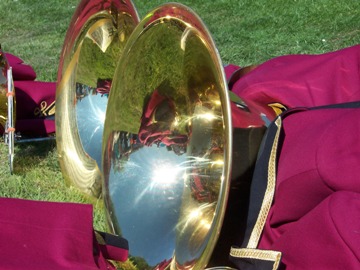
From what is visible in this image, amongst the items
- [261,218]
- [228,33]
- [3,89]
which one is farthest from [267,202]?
[228,33]

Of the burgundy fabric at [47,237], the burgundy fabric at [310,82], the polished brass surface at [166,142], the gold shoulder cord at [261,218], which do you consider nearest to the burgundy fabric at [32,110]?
the polished brass surface at [166,142]

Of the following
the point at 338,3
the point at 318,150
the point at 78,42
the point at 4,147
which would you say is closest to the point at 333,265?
the point at 318,150

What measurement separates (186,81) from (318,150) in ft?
2.21

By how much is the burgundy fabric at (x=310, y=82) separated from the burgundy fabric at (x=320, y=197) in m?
0.33

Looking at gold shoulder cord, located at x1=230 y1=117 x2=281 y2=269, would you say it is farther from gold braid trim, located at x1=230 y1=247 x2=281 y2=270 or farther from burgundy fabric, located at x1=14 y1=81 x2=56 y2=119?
burgundy fabric, located at x1=14 y1=81 x2=56 y2=119

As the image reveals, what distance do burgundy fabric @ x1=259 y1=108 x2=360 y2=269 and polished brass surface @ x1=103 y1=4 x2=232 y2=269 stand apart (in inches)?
9.1

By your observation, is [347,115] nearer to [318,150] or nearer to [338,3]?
[318,150]

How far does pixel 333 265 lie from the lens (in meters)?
1.57

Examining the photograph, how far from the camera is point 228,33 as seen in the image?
190 inches

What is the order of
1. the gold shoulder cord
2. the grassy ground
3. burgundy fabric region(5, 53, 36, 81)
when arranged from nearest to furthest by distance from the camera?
the gold shoulder cord
the grassy ground
burgundy fabric region(5, 53, 36, 81)

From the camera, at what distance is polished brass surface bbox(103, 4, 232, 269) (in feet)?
6.73

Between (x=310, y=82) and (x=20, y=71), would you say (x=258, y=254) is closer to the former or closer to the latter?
(x=310, y=82)

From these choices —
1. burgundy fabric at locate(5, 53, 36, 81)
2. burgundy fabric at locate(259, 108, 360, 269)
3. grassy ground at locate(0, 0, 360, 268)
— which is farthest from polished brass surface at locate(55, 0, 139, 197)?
burgundy fabric at locate(259, 108, 360, 269)

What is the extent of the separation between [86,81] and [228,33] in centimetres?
220
